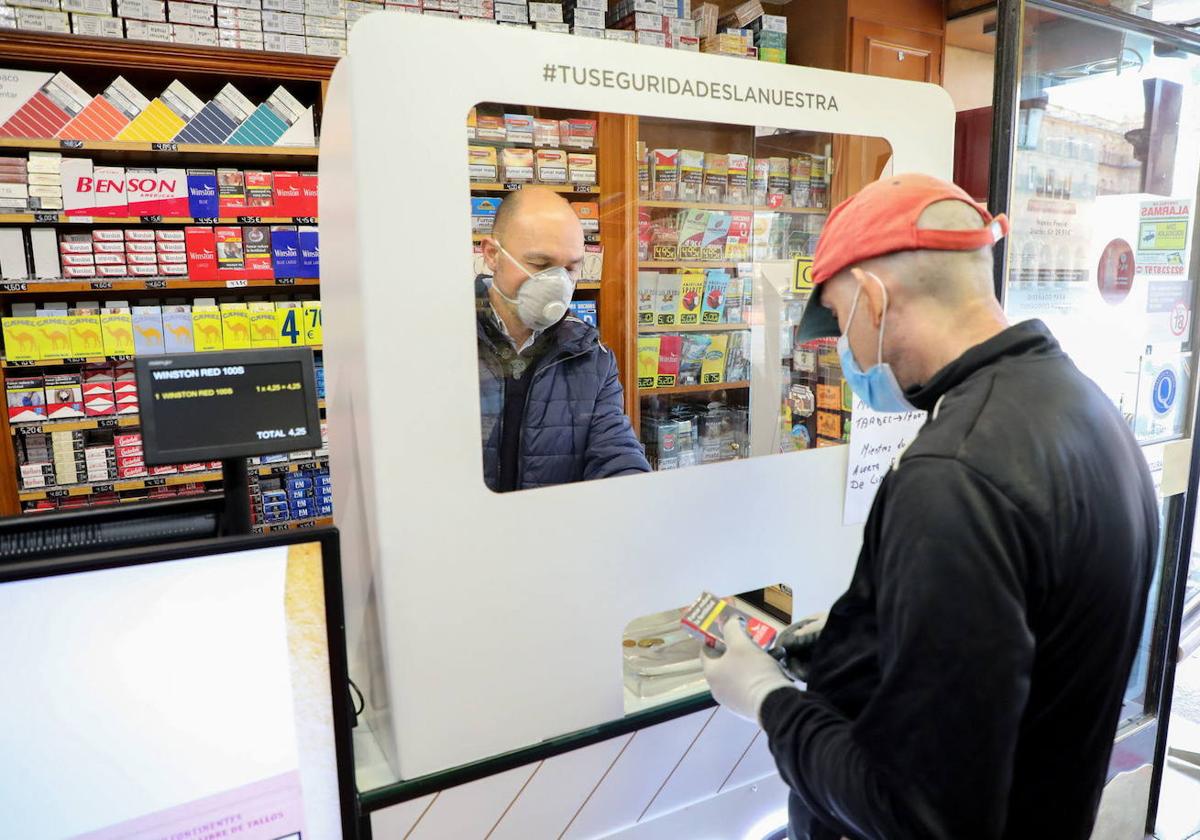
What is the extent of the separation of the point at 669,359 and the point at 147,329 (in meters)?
2.50

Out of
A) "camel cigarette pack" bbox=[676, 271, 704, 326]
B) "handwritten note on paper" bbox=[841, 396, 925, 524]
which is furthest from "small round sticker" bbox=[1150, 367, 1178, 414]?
"camel cigarette pack" bbox=[676, 271, 704, 326]

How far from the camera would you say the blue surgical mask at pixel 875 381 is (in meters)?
1.10

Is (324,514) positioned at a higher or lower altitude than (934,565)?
lower

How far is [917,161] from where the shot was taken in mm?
1406

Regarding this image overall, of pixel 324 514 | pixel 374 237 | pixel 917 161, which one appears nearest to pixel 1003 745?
pixel 374 237

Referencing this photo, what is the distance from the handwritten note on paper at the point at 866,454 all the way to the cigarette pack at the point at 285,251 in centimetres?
295

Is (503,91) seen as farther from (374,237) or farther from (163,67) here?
Result: (163,67)

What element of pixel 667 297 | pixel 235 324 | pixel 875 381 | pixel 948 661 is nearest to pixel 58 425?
pixel 235 324

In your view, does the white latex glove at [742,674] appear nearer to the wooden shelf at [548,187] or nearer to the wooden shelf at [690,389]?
the wooden shelf at [690,389]

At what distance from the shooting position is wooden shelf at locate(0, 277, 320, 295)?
324 cm

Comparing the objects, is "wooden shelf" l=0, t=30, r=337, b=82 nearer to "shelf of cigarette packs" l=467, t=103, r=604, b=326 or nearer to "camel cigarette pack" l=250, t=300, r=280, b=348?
"camel cigarette pack" l=250, t=300, r=280, b=348

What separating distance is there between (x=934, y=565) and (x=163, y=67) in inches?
144

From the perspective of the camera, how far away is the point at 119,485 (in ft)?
11.4

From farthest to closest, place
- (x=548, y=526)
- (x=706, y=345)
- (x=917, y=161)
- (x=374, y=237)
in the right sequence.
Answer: (x=706, y=345)
(x=917, y=161)
(x=548, y=526)
(x=374, y=237)
